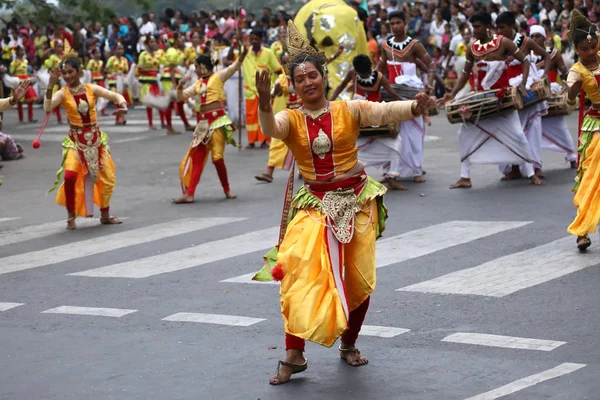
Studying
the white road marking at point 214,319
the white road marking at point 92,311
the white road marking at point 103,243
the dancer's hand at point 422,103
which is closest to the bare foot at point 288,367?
the white road marking at point 214,319

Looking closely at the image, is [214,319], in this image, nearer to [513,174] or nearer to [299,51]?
[299,51]

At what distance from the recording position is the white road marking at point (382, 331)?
7.45m

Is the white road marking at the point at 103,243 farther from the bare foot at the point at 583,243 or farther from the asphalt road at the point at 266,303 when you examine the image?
the bare foot at the point at 583,243

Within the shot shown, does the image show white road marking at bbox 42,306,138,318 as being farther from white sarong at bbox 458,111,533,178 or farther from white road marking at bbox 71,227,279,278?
white sarong at bbox 458,111,533,178

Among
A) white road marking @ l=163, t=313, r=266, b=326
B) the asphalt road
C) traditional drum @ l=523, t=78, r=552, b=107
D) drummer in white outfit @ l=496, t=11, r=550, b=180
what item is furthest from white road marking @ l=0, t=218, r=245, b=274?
traditional drum @ l=523, t=78, r=552, b=107

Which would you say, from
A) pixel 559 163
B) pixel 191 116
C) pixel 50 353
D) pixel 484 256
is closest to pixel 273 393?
pixel 50 353

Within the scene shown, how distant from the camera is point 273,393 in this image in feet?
20.6

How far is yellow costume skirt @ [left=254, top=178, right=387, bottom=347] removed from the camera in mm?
6344

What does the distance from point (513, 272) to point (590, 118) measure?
1.64m

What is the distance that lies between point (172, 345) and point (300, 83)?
1.89m

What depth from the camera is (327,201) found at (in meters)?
6.77

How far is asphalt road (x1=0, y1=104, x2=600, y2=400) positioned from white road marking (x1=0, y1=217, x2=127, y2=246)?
34mm

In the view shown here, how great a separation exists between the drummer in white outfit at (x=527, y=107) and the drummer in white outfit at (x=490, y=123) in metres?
0.21

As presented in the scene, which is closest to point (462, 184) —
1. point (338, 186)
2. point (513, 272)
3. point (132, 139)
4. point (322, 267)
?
point (513, 272)
